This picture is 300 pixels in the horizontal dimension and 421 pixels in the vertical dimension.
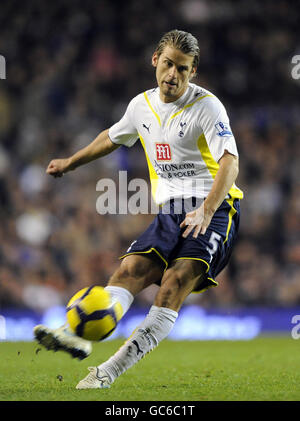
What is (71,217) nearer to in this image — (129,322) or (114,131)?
(129,322)

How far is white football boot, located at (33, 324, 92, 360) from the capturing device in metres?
4.71

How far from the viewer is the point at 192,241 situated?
515cm

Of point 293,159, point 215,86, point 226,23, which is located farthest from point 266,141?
point 226,23

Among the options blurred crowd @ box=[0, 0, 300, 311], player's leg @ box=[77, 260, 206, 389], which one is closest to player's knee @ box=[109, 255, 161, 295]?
player's leg @ box=[77, 260, 206, 389]

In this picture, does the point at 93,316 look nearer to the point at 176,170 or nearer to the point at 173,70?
the point at 176,170

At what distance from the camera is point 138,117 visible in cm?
570

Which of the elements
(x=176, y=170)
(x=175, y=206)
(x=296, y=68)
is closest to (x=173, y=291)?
(x=175, y=206)

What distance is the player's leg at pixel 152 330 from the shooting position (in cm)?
497

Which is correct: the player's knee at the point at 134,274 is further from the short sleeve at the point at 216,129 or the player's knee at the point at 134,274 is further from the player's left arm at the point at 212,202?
the short sleeve at the point at 216,129

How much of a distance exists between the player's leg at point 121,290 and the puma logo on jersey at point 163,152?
0.79 meters

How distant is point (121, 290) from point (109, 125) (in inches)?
390

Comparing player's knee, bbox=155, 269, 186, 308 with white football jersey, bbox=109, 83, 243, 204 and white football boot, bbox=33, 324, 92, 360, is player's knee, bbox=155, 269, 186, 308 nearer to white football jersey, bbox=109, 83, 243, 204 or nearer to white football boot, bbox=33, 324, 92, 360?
white football boot, bbox=33, 324, 92, 360

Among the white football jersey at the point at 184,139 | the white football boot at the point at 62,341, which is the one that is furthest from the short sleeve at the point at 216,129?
the white football boot at the point at 62,341

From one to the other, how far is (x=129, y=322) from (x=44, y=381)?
639 centimetres
